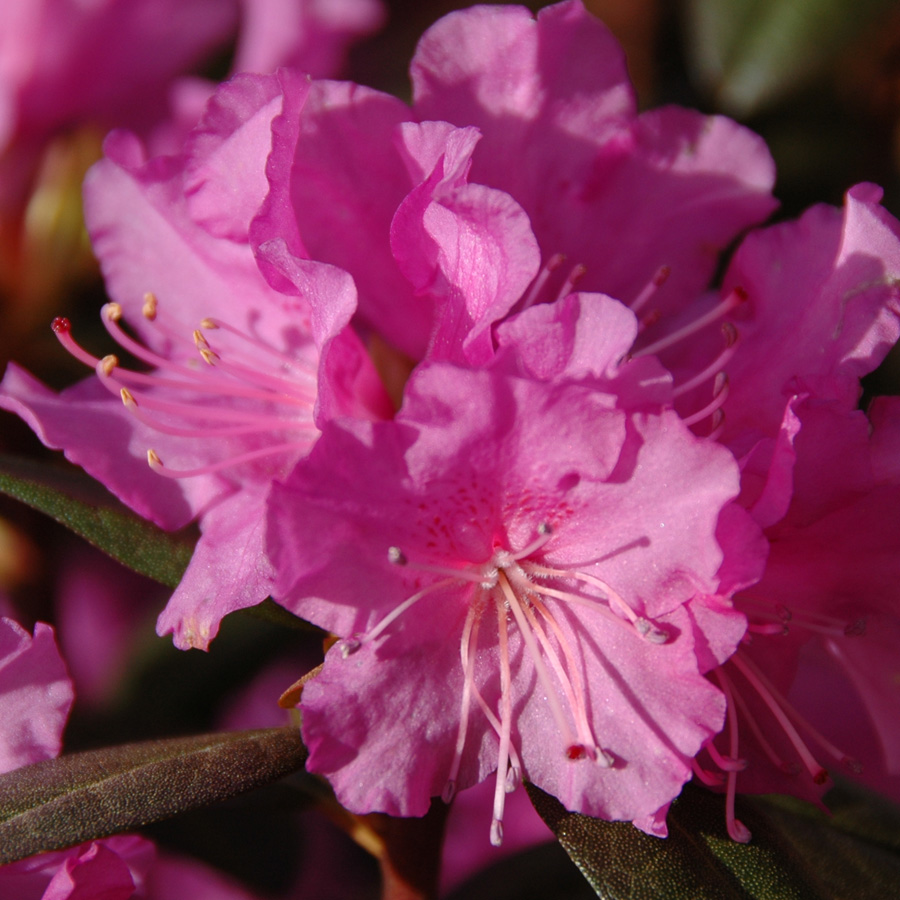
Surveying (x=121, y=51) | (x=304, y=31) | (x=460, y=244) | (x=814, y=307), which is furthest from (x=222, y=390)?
(x=121, y=51)

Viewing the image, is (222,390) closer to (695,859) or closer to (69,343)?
(69,343)

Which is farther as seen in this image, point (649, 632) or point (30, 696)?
point (30, 696)

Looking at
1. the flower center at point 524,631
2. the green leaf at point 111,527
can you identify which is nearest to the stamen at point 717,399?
the flower center at point 524,631

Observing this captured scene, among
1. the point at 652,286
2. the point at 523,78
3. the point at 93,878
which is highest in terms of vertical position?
the point at 523,78

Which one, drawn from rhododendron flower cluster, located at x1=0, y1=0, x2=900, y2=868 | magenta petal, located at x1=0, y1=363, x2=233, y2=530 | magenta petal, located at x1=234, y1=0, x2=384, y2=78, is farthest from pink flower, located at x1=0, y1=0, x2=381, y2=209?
magenta petal, located at x1=0, y1=363, x2=233, y2=530

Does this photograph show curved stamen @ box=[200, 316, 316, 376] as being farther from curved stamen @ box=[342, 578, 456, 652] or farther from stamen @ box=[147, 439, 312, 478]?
curved stamen @ box=[342, 578, 456, 652]

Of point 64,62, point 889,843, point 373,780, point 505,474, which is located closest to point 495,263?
point 505,474

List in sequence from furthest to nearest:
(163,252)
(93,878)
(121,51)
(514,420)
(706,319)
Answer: (121,51) < (163,252) < (706,319) < (93,878) < (514,420)
